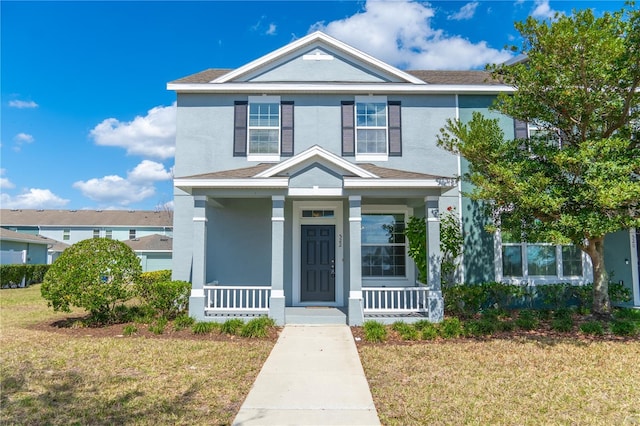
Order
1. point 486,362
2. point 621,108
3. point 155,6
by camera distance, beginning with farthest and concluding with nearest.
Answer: point 155,6 < point 621,108 < point 486,362

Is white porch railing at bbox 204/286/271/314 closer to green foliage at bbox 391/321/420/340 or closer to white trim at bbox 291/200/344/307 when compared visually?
white trim at bbox 291/200/344/307

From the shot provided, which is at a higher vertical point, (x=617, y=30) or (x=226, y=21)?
(x=226, y=21)

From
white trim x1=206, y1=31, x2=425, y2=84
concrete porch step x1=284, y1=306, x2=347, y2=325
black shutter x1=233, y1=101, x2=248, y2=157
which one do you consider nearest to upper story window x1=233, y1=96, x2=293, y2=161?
black shutter x1=233, y1=101, x2=248, y2=157

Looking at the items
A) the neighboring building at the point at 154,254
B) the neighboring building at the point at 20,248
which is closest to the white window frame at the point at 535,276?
the neighboring building at the point at 154,254

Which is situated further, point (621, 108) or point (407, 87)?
point (407, 87)

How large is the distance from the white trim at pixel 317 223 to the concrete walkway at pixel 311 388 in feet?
9.73

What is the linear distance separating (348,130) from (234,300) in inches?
226

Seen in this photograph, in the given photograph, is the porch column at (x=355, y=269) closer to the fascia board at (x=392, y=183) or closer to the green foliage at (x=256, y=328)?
the fascia board at (x=392, y=183)

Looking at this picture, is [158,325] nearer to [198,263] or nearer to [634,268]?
[198,263]

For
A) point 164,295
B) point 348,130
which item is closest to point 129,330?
point 164,295

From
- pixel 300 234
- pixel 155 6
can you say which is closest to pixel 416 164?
pixel 300 234

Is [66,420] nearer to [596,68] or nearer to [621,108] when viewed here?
[596,68]

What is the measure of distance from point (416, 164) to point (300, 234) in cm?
395

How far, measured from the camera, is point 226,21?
13.8 m
